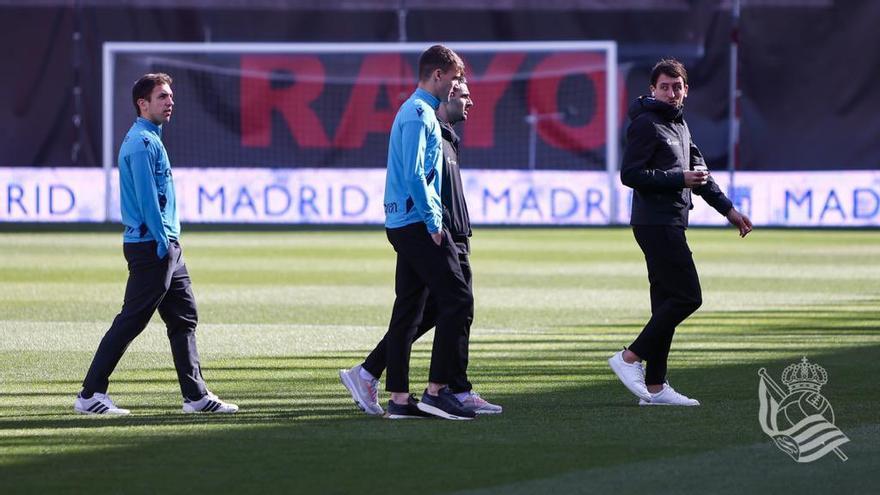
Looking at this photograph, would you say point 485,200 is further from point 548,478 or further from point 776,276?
point 548,478

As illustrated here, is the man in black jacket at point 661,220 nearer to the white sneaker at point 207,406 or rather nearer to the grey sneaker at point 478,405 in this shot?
the grey sneaker at point 478,405

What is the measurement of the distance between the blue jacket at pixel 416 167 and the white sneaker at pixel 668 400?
66.5 inches

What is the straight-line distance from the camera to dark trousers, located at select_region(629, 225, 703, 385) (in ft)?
31.2

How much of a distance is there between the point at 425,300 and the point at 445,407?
0.59 meters

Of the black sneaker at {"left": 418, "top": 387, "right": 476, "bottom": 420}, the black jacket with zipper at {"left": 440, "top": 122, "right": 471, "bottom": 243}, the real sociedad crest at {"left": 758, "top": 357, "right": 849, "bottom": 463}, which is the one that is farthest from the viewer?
the black jacket with zipper at {"left": 440, "top": 122, "right": 471, "bottom": 243}

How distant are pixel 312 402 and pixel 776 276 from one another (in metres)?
11.4

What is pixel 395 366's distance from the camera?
9023mm

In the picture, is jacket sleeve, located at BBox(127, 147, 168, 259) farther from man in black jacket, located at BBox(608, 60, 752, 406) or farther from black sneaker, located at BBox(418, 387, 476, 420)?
man in black jacket, located at BBox(608, 60, 752, 406)

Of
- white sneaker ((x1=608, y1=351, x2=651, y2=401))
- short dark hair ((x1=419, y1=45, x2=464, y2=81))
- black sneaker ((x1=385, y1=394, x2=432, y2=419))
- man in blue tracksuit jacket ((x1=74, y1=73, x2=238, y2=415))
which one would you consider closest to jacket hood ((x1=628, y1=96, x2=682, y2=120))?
short dark hair ((x1=419, y1=45, x2=464, y2=81))

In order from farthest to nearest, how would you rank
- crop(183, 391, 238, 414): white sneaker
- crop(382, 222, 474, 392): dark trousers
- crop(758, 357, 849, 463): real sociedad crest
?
crop(183, 391, 238, 414): white sneaker
crop(382, 222, 474, 392): dark trousers
crop(758, 357, 849, 463): real sociedad crest

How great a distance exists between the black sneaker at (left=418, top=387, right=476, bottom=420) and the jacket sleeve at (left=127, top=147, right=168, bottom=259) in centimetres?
161

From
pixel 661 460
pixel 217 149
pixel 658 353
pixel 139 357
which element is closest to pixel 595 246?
pixel 217 149

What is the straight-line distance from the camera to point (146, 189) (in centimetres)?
905

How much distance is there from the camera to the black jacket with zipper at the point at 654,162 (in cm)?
946
